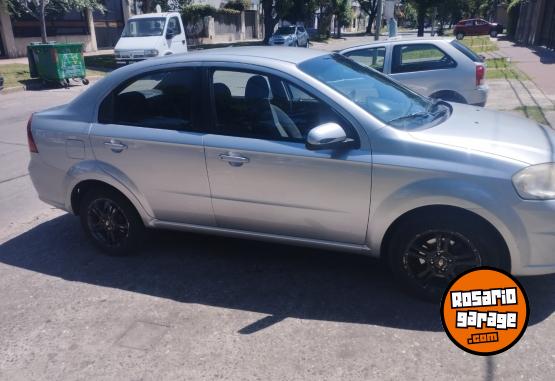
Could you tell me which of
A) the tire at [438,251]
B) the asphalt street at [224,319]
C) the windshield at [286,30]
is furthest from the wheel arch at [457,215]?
the windshield at [286,30]

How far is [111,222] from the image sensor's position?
168 inches

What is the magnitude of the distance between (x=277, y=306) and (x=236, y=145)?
1171 mm

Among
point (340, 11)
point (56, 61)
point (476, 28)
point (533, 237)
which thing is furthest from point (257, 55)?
point (340, 11)

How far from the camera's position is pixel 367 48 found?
8781 mm

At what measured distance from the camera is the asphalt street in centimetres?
285

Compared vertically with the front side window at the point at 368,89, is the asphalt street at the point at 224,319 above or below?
below

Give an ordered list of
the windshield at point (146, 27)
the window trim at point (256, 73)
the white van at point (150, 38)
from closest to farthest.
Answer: the window trim at point (256, 73) → the white van at point (150, 38) → the windshield at point (146, 27)

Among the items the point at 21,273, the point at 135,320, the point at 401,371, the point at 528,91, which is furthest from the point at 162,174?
the point at 528,91

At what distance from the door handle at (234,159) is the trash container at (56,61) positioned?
1451cm

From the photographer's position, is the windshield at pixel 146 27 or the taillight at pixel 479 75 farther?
the windshield at pixel 146 27

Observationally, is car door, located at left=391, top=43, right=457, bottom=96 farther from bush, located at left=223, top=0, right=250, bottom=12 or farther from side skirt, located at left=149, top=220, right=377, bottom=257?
bush, located at left=223, top=0, right=250, bottom=12

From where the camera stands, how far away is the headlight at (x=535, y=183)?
117 inches

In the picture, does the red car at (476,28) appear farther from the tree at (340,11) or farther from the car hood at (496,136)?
the car hood at (496,136)

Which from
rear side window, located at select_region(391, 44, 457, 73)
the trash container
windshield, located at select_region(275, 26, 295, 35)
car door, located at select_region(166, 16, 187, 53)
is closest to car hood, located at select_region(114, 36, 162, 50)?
car door, located at select_region(166, 16, 187, 53)
